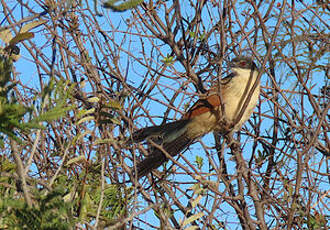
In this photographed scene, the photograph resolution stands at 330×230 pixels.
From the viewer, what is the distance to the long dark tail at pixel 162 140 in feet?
9.41

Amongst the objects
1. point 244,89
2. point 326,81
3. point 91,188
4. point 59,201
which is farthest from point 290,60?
point 59,201

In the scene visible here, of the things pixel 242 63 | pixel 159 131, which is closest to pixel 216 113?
pixel 242 63

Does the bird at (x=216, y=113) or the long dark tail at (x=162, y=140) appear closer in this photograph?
the long dark tail at (x=162, y=140)

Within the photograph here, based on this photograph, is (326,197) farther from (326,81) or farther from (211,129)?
(211,129)

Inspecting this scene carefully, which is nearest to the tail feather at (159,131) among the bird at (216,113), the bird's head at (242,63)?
the bird at (216,113)

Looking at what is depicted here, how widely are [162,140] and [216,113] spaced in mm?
623

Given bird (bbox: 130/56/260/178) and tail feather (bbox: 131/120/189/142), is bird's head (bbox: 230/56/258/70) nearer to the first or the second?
bird (bbox: 130/56/260/178)

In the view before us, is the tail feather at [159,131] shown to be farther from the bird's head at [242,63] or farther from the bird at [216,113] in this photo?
the bird's head at [242,63]

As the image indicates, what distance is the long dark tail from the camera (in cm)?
287

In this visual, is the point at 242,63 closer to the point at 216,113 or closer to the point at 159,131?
the point at 216,113

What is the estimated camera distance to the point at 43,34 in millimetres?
3275

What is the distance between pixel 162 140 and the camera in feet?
10.7

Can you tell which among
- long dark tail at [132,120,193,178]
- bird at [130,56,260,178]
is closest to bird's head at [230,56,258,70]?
bird at [130,56,260,178]

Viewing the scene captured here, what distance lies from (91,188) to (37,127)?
111 centimetres
